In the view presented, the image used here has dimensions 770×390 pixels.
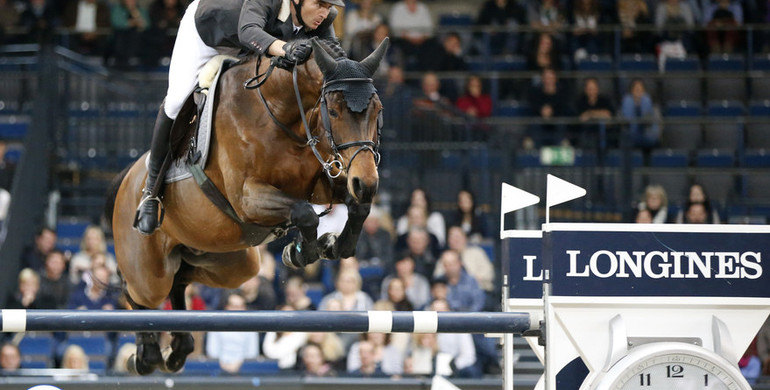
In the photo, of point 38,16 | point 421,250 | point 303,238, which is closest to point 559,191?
point 303,238

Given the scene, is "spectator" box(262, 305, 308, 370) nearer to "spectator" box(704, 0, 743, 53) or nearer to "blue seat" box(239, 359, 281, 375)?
"blue seat" box(239, 359, 281, 375)

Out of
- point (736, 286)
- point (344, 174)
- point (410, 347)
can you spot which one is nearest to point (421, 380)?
point (410, 347)

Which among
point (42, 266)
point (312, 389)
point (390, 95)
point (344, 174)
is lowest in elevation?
point (312, 389)

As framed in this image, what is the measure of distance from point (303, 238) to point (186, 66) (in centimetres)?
114

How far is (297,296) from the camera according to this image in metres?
8.61

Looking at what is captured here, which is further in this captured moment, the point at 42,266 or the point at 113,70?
the point at 113,70

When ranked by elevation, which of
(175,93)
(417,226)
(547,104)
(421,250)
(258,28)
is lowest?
(421,250)

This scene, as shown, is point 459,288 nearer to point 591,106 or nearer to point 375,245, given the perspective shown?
point 375,245

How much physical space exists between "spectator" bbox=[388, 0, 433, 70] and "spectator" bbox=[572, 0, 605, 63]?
1.72 metres

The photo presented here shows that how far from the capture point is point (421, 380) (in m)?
7.51

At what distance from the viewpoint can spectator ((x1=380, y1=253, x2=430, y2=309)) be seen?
343 inches

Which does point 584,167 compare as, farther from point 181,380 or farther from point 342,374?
point 181,380

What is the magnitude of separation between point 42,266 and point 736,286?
282 inches

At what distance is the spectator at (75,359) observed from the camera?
8.19 metres
